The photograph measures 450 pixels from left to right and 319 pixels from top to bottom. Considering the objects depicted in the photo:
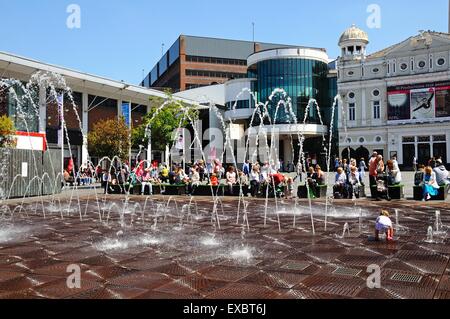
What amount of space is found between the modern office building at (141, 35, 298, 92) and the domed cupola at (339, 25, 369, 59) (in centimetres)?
3105

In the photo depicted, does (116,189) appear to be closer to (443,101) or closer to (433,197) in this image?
(433,197)

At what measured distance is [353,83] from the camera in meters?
56.3

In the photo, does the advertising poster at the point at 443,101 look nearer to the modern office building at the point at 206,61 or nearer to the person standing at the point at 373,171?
the person standing at the point at 373,171

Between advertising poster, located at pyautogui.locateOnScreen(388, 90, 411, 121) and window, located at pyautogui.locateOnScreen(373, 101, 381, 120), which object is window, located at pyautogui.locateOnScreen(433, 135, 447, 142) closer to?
advertising poster, located at pyautogui.locateOnScreen(388, 90, 411, 121)

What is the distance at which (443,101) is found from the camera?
161 feet

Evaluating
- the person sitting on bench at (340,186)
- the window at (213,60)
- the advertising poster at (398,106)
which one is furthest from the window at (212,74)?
the person sitting on bench at (340,186)

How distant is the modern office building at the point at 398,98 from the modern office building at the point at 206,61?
34.7 meters

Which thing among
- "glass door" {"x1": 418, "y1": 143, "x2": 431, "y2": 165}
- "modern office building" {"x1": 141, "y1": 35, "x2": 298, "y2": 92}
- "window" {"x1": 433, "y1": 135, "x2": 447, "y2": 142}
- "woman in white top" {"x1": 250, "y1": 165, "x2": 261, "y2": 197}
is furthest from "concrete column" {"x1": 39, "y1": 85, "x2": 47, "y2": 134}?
"modern office building" {"x1": 141, "y1": 35, "x2": 298, "y2": 92}

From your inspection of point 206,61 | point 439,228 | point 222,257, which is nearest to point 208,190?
point 439,228

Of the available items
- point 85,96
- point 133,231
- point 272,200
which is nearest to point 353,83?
point 85,96

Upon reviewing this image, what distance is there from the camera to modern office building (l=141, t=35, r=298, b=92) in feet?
284

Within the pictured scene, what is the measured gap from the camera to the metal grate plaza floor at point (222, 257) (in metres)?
5.23

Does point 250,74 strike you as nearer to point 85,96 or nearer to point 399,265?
point 85,96
